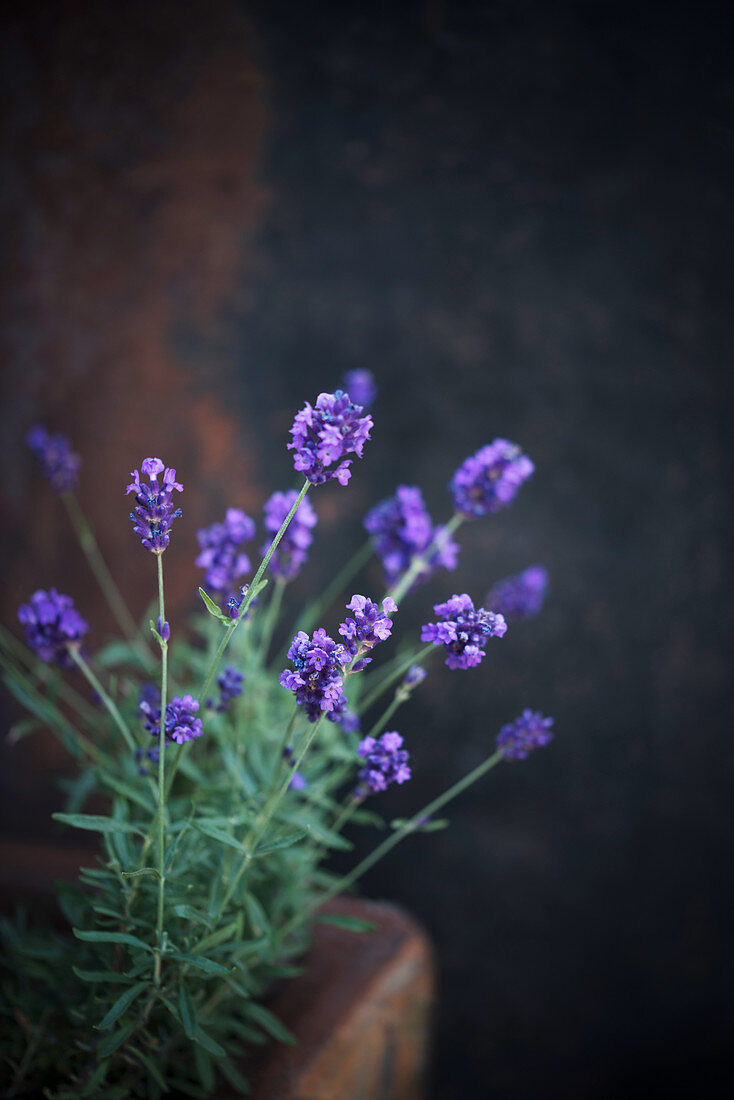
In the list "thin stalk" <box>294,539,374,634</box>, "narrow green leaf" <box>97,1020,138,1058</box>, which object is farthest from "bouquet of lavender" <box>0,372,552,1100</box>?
"thin stalk" <box>294,539,374,634</box>

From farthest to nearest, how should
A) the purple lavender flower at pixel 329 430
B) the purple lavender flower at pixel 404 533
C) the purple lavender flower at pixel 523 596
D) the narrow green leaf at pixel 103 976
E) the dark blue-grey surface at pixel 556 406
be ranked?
the dark blue-grey surface at pixel 556 406 < the purple lavender flower at pixel 523 596 < the purple lavender flower at pixel 404 533 < the narrow green leaf at pixel 103 976 < the purple lavender flower at pixel 329 430

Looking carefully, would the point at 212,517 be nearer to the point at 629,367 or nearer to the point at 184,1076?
the point at 629,367

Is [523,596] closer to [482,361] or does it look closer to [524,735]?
[524,735]

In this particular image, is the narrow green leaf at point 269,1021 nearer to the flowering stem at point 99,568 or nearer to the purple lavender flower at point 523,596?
the purple lavender flower at point 523,596

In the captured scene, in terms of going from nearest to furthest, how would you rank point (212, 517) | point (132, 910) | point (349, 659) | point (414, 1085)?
point (349, 659) → point (132, 910) → point (414, 1085) → point (212, 517)

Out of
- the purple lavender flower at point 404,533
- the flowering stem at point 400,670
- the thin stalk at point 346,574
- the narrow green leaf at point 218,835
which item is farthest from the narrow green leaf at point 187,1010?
the thin stalk at point 346,574

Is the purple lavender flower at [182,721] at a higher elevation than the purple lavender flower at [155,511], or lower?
lower

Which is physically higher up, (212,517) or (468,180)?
(468,180)

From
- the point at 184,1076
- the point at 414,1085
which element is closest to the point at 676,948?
the point at 414,1085
